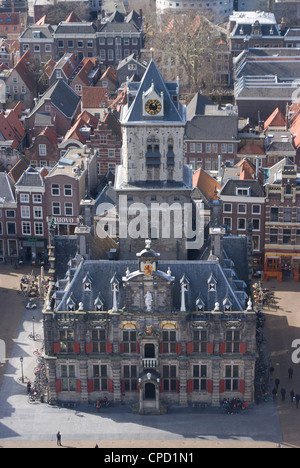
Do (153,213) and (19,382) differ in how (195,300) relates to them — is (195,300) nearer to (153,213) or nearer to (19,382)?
(153,213)

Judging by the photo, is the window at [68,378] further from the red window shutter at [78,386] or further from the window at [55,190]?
the window at [55,190]

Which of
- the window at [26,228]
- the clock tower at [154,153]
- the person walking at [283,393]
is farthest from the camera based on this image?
the window at [26,228]

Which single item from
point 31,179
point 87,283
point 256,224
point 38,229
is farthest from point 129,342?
point 31,179

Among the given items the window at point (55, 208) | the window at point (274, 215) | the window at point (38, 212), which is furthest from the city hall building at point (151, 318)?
the window at point (38, 212)

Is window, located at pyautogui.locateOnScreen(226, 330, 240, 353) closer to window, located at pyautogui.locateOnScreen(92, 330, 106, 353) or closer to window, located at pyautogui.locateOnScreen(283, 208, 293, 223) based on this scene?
window, located at pyautogui.locateOnScreen(92, 330, 106, 353)

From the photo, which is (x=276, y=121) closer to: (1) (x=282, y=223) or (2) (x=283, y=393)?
(1) (x=282, y=223)

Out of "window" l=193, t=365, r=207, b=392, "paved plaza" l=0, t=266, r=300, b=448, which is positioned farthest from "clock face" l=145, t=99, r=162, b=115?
"paved plaza" l=0, t=266, r=300, b=448
